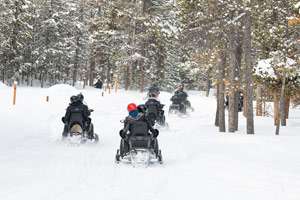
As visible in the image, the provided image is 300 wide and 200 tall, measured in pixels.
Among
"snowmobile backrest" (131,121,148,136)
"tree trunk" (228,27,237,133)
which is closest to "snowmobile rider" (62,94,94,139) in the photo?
"snowmobile backrest" (131,121,148,136)

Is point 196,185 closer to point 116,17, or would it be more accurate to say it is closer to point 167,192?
point 167,192

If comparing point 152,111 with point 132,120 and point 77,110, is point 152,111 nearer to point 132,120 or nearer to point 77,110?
point 77,110

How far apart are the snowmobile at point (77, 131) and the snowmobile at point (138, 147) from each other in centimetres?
251

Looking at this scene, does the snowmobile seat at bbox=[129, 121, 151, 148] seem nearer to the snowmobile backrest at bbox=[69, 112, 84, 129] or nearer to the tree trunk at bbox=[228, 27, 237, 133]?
the snowmobile backrest at bbox=[69, 112, 84, 129]

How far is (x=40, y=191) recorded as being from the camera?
20.1 ft

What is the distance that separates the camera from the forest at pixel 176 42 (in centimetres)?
1463

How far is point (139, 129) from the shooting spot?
885cm

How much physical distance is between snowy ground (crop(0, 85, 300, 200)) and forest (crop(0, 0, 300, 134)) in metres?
3.51

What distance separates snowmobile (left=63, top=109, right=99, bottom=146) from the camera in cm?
1102

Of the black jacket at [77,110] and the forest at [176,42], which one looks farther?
the forest at [176,42]

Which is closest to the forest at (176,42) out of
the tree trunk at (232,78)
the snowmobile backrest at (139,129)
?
the tree trunk at (232,78)

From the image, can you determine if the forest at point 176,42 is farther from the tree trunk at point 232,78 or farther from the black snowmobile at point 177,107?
the black snowmobile at point 177,107

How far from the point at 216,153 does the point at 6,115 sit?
9.77 m

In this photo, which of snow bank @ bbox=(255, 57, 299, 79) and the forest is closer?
the forest
